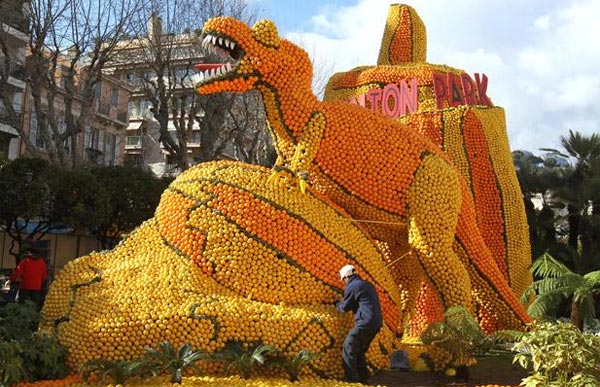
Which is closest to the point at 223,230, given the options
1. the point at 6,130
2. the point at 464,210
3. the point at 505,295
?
the point at 464,210

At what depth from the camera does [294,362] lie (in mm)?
6254

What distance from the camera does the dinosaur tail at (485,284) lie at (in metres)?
8.34

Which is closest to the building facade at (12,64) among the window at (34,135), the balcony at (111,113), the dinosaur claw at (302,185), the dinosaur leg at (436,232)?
the window at (34,135)

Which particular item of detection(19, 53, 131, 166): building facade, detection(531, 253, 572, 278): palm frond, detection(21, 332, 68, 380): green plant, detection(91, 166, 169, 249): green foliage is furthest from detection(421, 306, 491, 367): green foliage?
detection(19, 53, 131, 166): building facade

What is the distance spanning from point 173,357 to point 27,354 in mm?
1300

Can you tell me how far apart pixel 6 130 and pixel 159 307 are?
974 inches

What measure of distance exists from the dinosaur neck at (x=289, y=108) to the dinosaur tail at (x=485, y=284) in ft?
7.37

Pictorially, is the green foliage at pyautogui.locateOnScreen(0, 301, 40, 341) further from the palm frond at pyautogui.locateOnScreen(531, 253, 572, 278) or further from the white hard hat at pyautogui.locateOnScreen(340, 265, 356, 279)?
the palm frond at pyautogui.locateOnScreen(531, 253, 572, 278)

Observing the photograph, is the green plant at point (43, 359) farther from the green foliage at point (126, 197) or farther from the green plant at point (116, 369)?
the green foliage at point (126, 197)

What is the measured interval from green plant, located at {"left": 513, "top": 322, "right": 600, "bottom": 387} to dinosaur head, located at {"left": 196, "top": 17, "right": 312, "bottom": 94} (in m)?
3.73

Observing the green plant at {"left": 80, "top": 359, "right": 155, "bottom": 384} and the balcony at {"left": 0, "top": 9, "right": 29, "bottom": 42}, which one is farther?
the balcony at {"left": 0, "top": 9, "right": 29, "bottom": 42}

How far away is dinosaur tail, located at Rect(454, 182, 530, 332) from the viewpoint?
328 inches

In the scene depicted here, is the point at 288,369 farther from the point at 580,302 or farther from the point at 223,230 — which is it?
the point at 580,302

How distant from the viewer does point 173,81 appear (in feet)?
74.6
